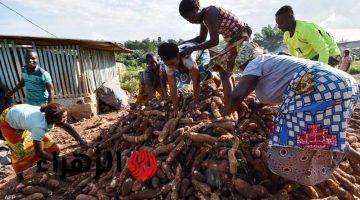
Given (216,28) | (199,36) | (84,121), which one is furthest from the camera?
(84,121)

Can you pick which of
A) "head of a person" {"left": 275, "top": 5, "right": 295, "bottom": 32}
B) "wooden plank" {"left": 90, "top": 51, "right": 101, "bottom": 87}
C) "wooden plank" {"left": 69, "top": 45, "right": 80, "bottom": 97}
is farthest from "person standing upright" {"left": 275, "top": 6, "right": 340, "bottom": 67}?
→ "wooden plank" {"left": 90, "top": 51, "right": 101, "bottom": 87}

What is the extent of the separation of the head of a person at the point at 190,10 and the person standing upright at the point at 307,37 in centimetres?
99

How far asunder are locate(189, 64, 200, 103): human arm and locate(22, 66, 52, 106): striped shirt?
217cm

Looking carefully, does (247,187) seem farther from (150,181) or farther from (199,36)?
(199,36)

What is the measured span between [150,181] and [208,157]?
0.61 m

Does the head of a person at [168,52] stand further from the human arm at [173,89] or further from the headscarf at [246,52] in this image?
the headscarf at [246,52]

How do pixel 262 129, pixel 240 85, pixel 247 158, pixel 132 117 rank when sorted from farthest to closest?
pixel 132 117 < pixel 262 129 < pixel 247 158 < pixel 240 85

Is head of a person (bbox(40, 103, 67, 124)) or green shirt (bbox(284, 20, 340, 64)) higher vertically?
green shirt (bbox(284, 20, 340, 64))

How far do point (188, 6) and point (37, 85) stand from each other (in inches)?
101

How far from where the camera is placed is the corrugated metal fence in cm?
761

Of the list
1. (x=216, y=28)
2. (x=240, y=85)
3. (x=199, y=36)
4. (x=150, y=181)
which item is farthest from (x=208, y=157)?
(x=199, y=36)

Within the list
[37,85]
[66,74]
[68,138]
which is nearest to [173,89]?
[37,85]

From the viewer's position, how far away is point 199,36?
12.8 ft

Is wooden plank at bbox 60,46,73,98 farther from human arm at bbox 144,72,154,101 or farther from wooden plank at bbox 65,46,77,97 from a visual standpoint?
human arm at bbox 144,72,154,101
